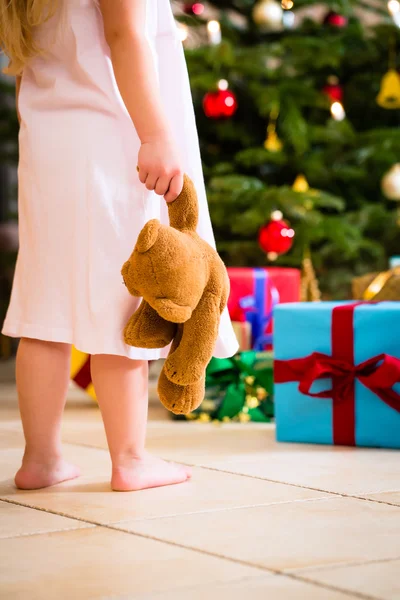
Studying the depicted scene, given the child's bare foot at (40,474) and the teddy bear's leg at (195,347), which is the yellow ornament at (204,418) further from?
the teddy bear's leg at (195,347)

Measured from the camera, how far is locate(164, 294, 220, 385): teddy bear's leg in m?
1.17

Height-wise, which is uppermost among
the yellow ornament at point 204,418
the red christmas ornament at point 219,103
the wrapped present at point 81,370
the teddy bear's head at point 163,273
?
the red christmas ornament at point 219,103

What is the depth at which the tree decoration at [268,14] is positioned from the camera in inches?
112

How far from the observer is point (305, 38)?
115 inches

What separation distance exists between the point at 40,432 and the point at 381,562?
607 millimetres

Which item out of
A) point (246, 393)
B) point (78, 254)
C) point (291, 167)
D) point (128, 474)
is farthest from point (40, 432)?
point (291, 167)

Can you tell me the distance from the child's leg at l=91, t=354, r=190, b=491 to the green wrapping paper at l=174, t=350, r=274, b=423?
2.25 feet

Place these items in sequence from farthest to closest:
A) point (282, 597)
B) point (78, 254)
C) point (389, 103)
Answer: point (389, 103) < point (78, 254) < point (282, 597)

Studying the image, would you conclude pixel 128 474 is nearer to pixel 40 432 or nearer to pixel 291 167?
pixel 40 432

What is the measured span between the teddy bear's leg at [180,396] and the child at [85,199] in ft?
0.29

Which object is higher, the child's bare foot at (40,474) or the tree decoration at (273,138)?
the tree decoration at (273,138)

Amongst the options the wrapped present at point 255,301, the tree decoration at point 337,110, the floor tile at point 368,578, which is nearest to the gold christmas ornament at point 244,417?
the wrapped present at point 255,301

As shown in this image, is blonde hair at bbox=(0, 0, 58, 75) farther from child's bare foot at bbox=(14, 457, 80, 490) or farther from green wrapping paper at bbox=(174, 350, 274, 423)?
green wrapping paper at bbox=(174, 350, 274, 423)

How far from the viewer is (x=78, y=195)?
1.26 meters
